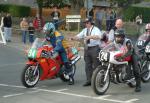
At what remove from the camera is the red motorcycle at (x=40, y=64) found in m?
11.4

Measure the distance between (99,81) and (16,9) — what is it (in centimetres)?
3582

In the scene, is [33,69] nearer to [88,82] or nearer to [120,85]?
[88,82]

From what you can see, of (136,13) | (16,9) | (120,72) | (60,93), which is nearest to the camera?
(120,72)

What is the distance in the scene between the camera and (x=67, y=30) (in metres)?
29.5

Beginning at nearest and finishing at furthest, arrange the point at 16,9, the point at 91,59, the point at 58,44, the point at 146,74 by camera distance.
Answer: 1. the point at 58,44
2. the point at 91,59
3. the point at 146,74
4. the point at 16,9

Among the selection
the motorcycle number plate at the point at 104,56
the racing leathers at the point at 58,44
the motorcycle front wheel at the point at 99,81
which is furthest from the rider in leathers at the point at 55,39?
the motorcycle front wheel at the point at 99,81

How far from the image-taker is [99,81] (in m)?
10.5

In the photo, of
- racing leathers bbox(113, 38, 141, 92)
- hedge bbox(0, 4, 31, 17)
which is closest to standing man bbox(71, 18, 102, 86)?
racing leathers bbox(113, 38, 141, 92)

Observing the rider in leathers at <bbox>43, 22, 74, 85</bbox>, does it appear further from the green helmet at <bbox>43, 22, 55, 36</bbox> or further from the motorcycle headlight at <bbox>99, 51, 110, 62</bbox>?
the motorcycle headlight at <bbox>99, 51, 110, 62</bbox>

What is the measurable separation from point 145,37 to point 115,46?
2.18 m

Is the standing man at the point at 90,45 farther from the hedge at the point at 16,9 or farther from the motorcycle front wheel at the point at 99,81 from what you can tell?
the hedge at the point at 16,9

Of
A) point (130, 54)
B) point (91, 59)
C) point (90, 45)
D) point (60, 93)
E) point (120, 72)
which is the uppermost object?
point (90, 45)

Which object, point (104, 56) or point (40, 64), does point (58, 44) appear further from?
point (104, 56)

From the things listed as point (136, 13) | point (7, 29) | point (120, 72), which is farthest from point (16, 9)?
point (120, 72)
